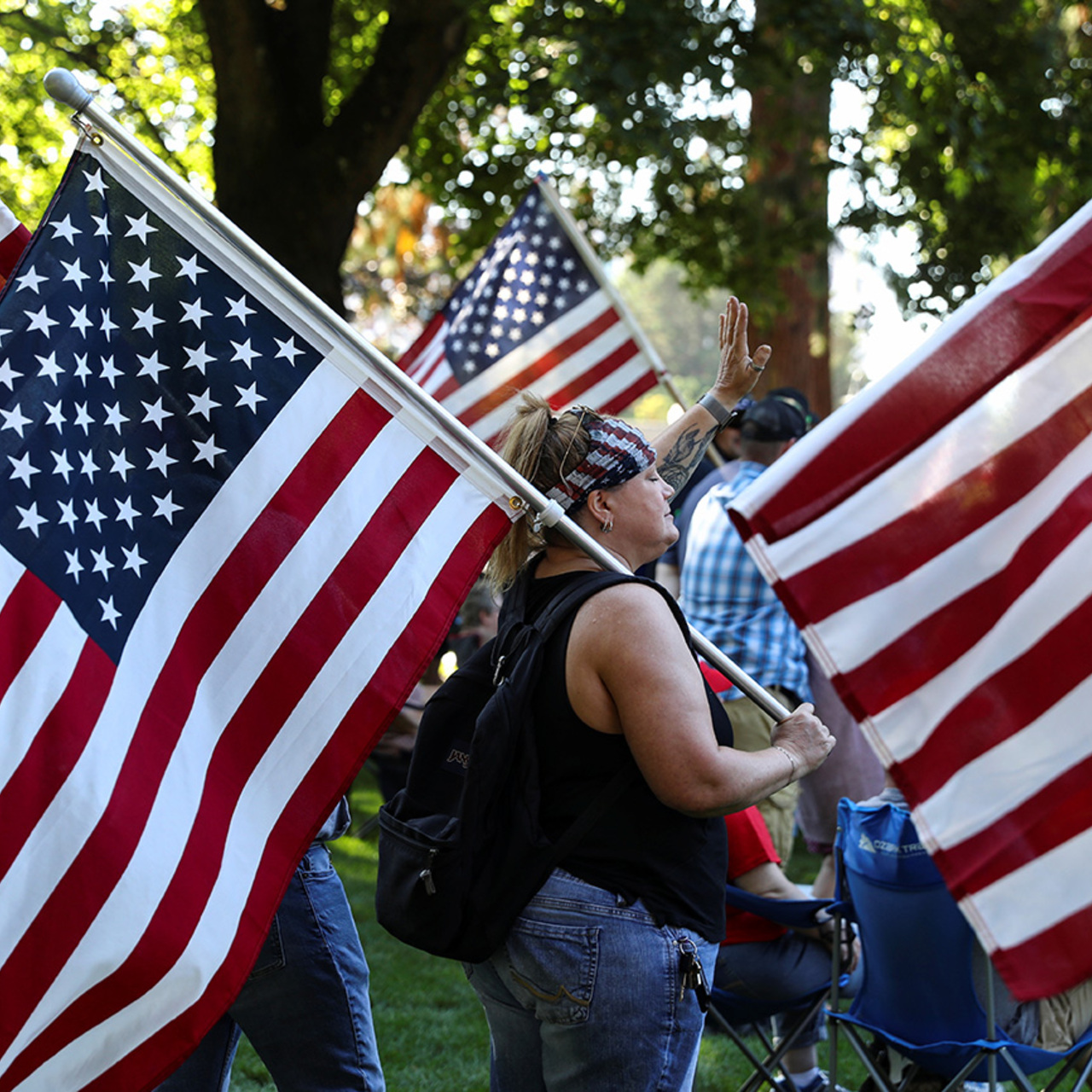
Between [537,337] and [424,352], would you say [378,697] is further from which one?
[424,352]

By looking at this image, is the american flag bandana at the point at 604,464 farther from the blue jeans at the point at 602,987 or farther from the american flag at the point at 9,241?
the american flag at the point at 9,241

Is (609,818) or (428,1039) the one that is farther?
(428,1039)

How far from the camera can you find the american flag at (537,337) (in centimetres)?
687

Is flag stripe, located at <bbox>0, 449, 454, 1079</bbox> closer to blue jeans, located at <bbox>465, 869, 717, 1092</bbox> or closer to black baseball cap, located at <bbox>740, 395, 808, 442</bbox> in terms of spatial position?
blue jeans, located at <bbox>465, 869, 717, 1092</bbox>

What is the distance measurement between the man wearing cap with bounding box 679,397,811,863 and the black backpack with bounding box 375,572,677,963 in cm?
286

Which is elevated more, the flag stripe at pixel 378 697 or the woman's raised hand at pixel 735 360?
the woman's raised hand at pixel 735 360

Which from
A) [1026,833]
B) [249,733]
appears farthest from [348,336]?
[1026,833]

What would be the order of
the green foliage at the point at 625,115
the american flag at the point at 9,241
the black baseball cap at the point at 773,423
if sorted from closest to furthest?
the american flag at the point at 9,241 < the black baseball cap at the point at 773,423 < the green foliage at the point at 625,115

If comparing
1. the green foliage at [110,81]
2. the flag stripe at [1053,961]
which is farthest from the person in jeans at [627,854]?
the green foliage at [110,81]

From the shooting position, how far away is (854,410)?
2.92 metres

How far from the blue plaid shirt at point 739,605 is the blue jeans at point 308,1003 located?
→ 269 centimetres

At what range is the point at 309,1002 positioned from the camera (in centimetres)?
275

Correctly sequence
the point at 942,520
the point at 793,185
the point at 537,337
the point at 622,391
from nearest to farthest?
the point at 942,520, the point at 622,391, the point at 537,337, the point at 793,185

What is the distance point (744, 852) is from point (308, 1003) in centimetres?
136
